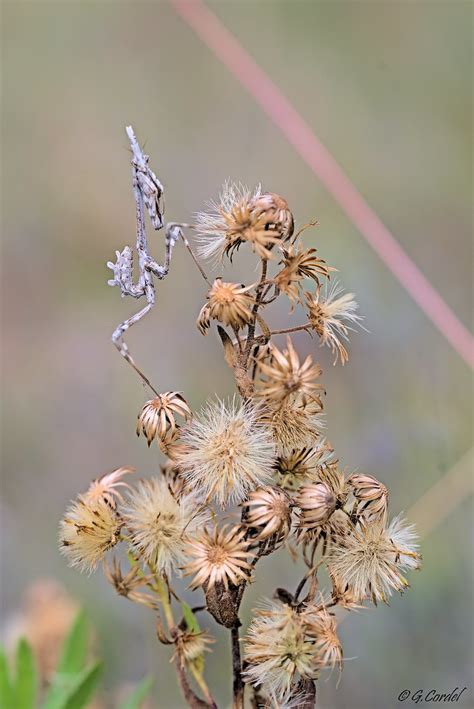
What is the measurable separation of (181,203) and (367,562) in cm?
94

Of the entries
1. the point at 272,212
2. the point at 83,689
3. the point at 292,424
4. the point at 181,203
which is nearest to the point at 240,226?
the point at 272,212

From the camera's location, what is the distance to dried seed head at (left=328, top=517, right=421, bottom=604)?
477 mm

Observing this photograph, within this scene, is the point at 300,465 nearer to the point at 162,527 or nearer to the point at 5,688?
the point at 162,527

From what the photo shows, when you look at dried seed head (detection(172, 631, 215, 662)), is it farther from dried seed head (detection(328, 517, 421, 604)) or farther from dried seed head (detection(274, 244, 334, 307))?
dried seed head (detection(274, 244, 334, 307))

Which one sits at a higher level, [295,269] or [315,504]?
[295,269]

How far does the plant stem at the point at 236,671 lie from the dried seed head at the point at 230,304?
215 mm

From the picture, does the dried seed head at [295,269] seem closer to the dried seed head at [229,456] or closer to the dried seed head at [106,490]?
the dried seed head at [229,456]

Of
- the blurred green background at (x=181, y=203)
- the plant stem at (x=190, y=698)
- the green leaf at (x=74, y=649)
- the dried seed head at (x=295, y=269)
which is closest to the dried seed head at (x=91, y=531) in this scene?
the plant stem at (x=190, y=698)

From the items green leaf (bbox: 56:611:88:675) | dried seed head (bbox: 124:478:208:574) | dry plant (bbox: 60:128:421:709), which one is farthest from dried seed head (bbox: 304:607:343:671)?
green leaf (bbox: 56:611:88:675)

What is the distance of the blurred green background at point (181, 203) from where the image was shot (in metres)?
1.18

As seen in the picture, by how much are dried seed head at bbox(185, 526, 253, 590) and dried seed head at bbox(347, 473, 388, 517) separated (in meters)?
0.09

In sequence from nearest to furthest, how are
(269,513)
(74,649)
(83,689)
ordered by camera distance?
(269,513) < (83,689) < (74,649)

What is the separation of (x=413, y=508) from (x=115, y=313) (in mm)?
639

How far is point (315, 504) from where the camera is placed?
0.45m
